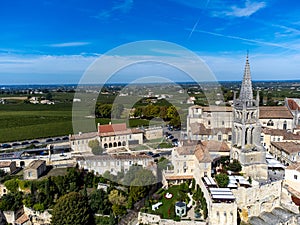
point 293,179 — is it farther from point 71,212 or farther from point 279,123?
point 71,212

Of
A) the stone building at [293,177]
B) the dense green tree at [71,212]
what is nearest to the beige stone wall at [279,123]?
the stone building at [293,177]

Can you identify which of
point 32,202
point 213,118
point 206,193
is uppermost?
point 213,118

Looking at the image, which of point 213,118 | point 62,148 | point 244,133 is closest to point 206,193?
point 244,133

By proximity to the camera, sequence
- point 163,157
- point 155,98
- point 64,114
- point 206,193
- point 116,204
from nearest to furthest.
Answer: point 206,193, point 116,204, point 163,157, point 155,98, point 64,114

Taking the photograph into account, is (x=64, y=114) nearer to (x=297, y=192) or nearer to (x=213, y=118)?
(x=213, y=118)

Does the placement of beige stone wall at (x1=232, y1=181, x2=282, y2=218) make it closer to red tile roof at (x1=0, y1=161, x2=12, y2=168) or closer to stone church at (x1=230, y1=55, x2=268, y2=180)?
stone church at (x1=230, y1=55, x2=268, y2=180)

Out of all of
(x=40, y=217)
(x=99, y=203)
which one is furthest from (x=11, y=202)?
(x=99, y=203)

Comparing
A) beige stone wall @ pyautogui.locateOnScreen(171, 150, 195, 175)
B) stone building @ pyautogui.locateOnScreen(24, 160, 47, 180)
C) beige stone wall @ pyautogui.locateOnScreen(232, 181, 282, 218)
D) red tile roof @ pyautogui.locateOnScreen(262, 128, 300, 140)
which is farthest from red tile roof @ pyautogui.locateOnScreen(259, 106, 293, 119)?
stone building @ pyautogui.locateOnScreen(24, 160, 47, 180)
